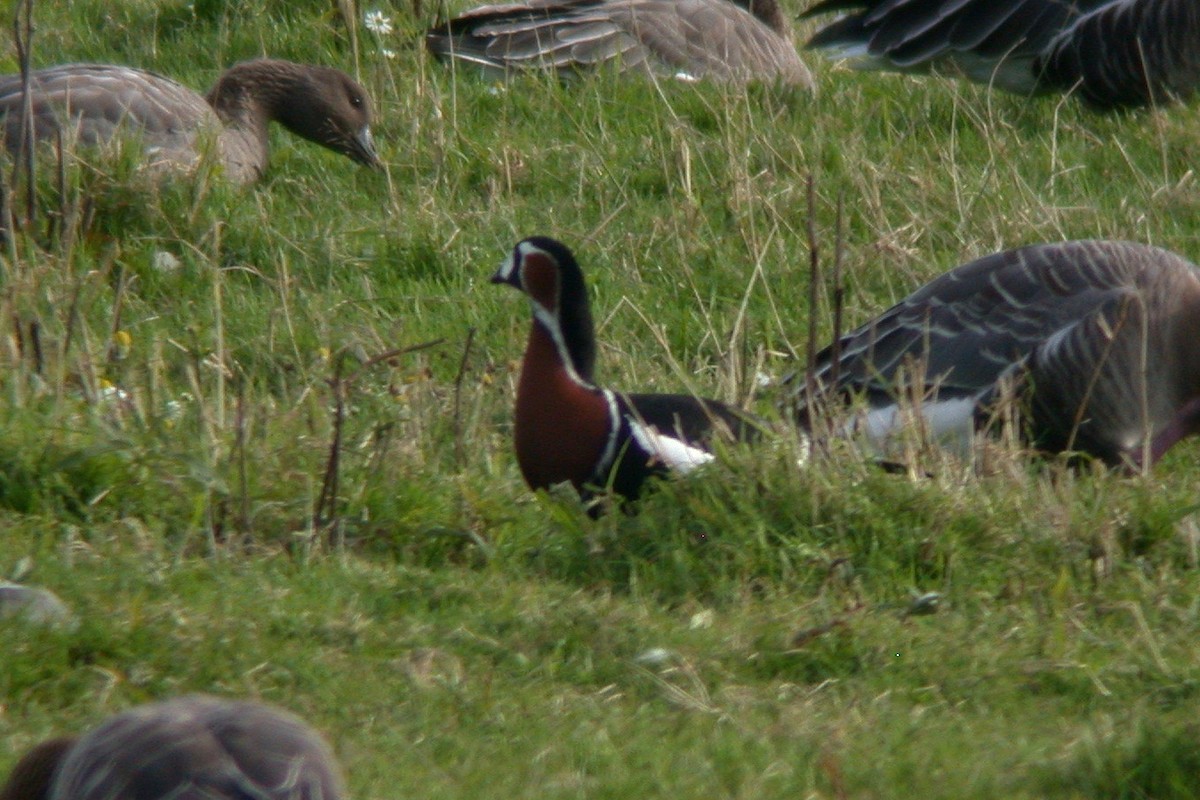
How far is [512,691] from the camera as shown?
13.8 feet

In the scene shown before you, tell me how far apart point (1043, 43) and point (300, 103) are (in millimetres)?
3926

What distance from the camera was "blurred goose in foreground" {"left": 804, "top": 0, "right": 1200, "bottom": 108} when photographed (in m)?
9.86

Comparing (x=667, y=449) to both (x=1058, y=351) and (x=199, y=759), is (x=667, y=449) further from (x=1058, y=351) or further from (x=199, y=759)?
(x=199, y=759)

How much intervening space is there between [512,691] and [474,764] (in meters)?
0.37

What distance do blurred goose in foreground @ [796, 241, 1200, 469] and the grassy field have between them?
0.21m

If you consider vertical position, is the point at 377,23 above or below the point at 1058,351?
above

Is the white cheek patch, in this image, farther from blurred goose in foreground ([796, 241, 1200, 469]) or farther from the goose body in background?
blurred goose in foreground ([796, 241, 1200, 469])

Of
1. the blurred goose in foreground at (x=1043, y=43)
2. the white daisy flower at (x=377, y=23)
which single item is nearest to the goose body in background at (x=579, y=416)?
the blurred goose in foreground at (x=1043, y=43)

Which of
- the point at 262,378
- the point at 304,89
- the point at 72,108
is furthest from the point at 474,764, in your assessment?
the point at 304,89

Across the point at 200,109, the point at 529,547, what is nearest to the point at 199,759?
→ the point at 529,547

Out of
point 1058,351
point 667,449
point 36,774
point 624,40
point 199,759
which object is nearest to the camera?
point 199,759

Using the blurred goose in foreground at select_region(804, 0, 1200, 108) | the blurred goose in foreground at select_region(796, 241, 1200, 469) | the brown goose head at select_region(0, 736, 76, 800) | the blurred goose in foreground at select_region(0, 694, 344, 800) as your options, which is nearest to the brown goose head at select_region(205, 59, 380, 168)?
the blurred goose in foreground at select_region(804, 0, 1200, 108)

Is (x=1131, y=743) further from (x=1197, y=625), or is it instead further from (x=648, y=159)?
(x=648, y=159)

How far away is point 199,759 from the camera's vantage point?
9.81 ft
